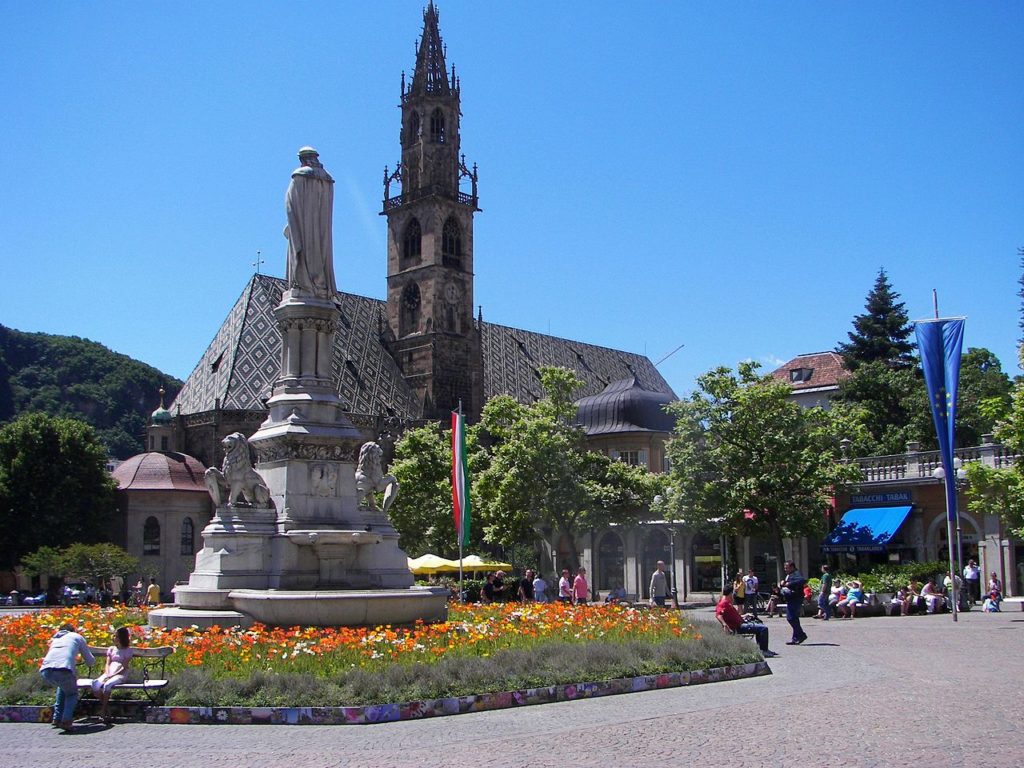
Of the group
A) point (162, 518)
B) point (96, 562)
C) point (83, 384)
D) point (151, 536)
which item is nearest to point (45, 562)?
point (96, 562)

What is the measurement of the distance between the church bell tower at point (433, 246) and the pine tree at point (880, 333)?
2646 centimetres

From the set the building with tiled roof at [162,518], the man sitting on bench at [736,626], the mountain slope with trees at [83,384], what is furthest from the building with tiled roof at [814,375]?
the mountain slope with trees at [83,384]

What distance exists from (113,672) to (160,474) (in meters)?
55.8

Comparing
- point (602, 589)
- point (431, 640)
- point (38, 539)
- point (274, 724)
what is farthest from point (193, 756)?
point (38, 539)

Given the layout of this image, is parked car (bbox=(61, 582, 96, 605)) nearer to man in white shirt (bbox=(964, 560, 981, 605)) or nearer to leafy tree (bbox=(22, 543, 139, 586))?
leafy tree (bbox=(22, 543, 139, 586))

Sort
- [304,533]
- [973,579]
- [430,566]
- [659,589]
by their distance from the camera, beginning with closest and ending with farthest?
[304,533], [659,589], [973,579], [430,566]

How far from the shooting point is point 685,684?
15.6 m

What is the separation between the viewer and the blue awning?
138 ft

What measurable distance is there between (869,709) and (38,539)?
54252 mm

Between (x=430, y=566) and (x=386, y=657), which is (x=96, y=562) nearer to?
(x=430, y=566)

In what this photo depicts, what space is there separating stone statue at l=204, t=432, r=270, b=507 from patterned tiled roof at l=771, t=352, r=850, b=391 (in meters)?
63.5

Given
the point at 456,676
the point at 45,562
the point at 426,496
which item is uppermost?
the point at 426,496

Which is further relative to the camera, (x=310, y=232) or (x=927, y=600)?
(x=927, y=600)

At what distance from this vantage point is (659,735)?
11.7 m
